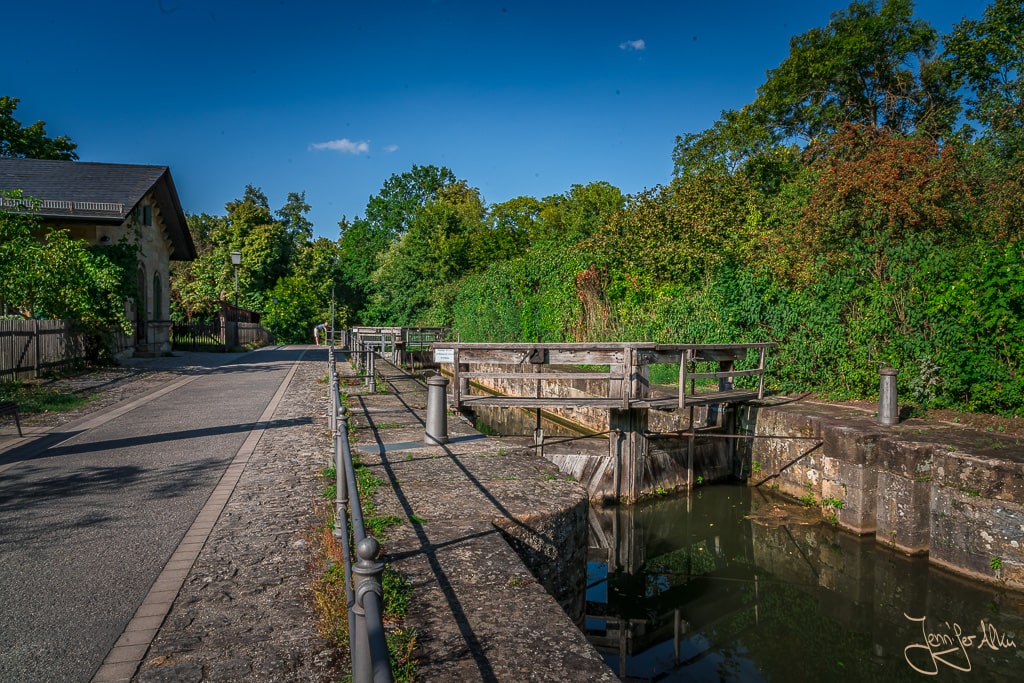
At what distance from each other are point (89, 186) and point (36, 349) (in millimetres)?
11012

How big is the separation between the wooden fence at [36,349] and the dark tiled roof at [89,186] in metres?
5.61

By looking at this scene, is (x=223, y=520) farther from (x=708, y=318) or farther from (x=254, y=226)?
(x=254, y=226)

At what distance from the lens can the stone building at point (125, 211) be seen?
2178 centimetres

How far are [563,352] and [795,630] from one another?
16.4 feet

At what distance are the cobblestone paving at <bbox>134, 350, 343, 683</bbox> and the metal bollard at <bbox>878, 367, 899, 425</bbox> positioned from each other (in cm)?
768

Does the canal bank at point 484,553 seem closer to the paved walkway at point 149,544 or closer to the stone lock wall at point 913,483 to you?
the paved walkway at point 149,544

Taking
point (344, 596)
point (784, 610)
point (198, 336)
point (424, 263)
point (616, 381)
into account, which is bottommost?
point (784, 610)

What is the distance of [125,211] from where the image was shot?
2189 centimetres

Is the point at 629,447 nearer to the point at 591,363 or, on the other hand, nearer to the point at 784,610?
the point at 591,363

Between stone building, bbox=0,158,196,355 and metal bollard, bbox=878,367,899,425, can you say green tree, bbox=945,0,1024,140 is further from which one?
stone building, bbox=0,158,196,355

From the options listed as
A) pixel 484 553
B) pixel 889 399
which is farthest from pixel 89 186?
pixel 889 399

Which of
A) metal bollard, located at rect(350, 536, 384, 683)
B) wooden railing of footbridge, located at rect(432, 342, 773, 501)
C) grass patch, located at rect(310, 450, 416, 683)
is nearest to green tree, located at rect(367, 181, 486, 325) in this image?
wooden railing of footbridge, located at rect(432, 342, 773, 501)

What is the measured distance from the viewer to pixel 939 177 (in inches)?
547

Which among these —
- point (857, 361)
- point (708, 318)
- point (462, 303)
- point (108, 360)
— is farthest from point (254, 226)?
point (857, 361)
